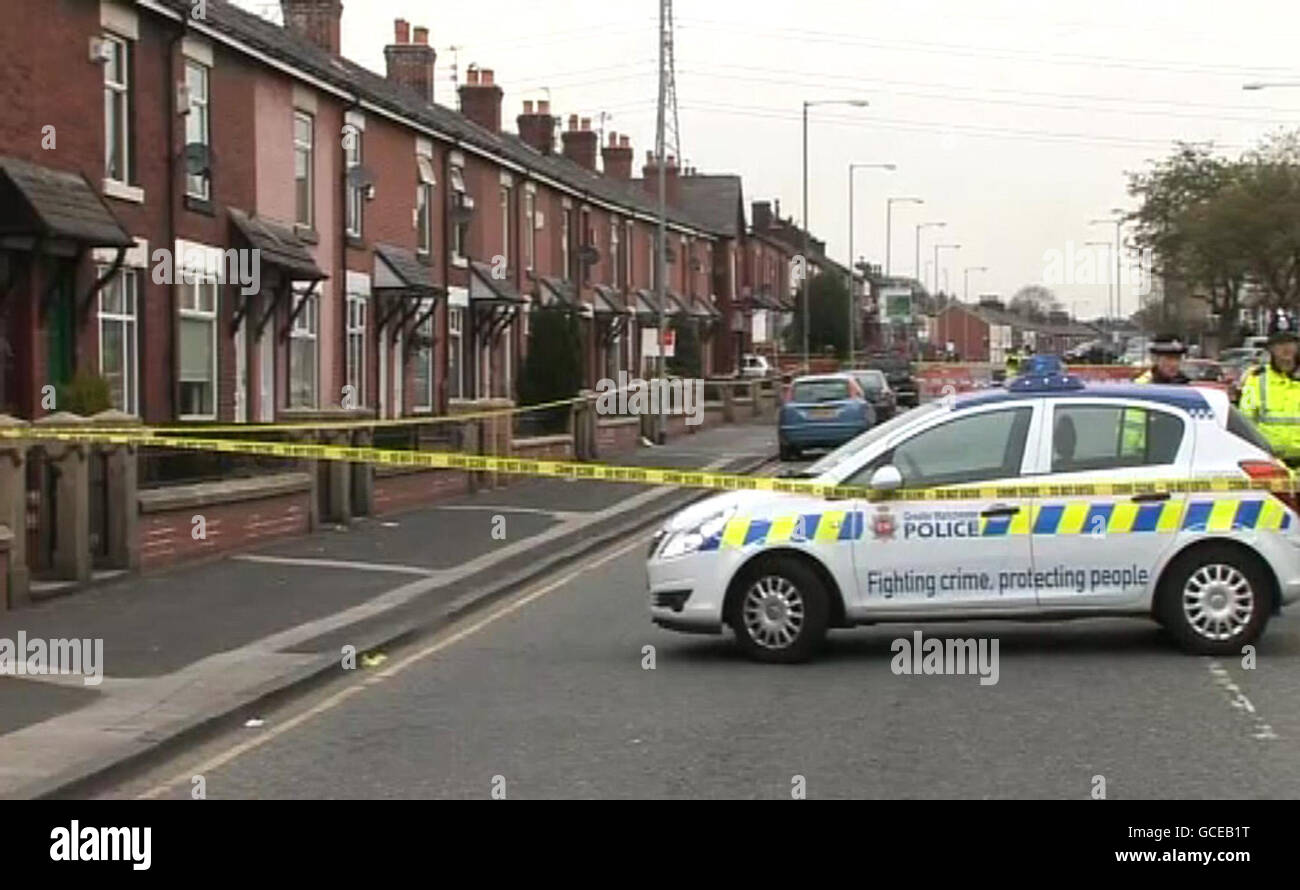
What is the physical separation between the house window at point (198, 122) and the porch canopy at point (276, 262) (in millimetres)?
779

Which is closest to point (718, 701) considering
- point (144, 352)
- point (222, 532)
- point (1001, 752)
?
point (1001, 752)

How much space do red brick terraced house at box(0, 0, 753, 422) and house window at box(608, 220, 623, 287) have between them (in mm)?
5043

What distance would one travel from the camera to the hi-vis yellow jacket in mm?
12688

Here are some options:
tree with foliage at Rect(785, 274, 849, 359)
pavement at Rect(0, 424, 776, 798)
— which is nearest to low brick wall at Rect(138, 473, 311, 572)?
pavement at Rect(0, 424, 776, 798)

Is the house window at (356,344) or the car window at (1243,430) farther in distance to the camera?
the house window at (356,344)

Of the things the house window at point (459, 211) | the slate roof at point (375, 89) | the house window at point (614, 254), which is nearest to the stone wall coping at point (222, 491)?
the slate roof at point (375, 89)

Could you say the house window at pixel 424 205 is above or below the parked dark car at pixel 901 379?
above

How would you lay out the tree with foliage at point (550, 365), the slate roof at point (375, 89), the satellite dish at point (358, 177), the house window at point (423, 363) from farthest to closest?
1. the tree with foliage at point (550, 365)
2. the house window at point (423, 363)
3. the satellite dish at point (358, 177)
4. the slate roof at point (375, 89)

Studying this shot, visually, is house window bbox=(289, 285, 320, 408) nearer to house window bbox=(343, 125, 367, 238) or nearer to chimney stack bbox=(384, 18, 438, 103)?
house window bbox=(343, 125, 367, 238)

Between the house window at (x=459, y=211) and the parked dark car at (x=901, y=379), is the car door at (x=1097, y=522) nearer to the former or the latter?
the house window at (x=459, y=211)

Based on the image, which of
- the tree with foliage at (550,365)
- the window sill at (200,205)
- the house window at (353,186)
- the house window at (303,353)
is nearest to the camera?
the window sill at (200,205)

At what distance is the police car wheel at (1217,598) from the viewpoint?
11.1 meters

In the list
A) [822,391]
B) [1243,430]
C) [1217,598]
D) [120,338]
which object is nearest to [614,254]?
[822,391]

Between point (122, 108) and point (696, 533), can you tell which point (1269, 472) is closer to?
point (696, 533)
